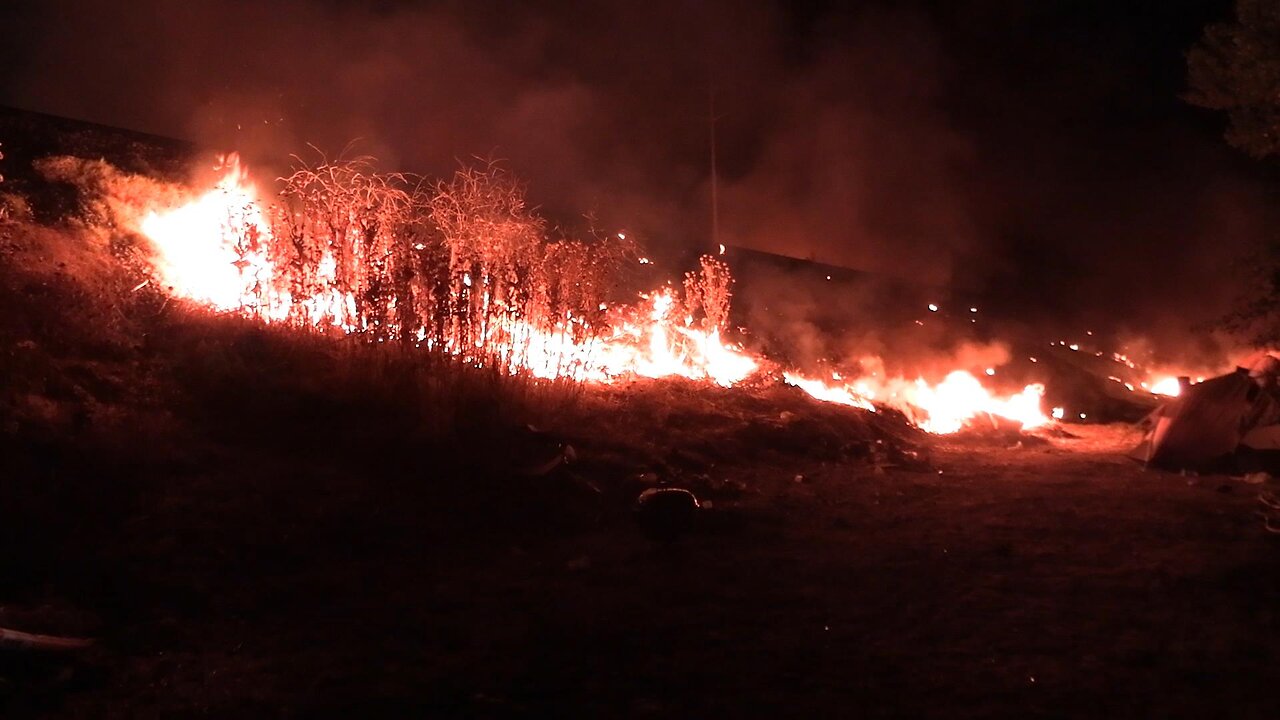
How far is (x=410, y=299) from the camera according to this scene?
8266mm

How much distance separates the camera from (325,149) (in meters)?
13.9

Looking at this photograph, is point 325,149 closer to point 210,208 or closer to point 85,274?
point 210,208

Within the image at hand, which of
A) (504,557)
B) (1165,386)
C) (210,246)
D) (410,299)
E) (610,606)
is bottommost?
(610,606)

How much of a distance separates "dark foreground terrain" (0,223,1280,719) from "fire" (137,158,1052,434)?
0.40m

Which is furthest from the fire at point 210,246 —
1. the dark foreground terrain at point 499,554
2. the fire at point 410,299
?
the dark foreground terrain at point 499,554

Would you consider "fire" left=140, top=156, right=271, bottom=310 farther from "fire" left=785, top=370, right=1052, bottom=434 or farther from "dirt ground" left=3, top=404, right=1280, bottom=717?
"fire" left=785, top=370, right=1052, bottom=434

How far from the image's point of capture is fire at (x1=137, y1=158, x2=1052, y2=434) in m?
8.45

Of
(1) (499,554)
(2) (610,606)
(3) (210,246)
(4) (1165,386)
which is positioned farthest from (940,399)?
(4) (1165,386)

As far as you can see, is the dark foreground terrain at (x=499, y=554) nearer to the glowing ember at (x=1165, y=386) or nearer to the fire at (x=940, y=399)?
the fire at (x=940, y=399)

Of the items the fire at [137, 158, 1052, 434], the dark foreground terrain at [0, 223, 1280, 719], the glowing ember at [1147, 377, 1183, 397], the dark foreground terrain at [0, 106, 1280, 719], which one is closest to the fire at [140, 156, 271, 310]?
the fire at [137, 158, 1052, 434]

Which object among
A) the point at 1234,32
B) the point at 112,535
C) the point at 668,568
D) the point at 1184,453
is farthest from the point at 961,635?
the point at 1234,32

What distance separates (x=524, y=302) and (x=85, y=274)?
4170 millimetres

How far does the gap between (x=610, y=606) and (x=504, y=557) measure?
3.50 ft

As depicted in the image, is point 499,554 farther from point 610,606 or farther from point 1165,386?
point 1165,386
